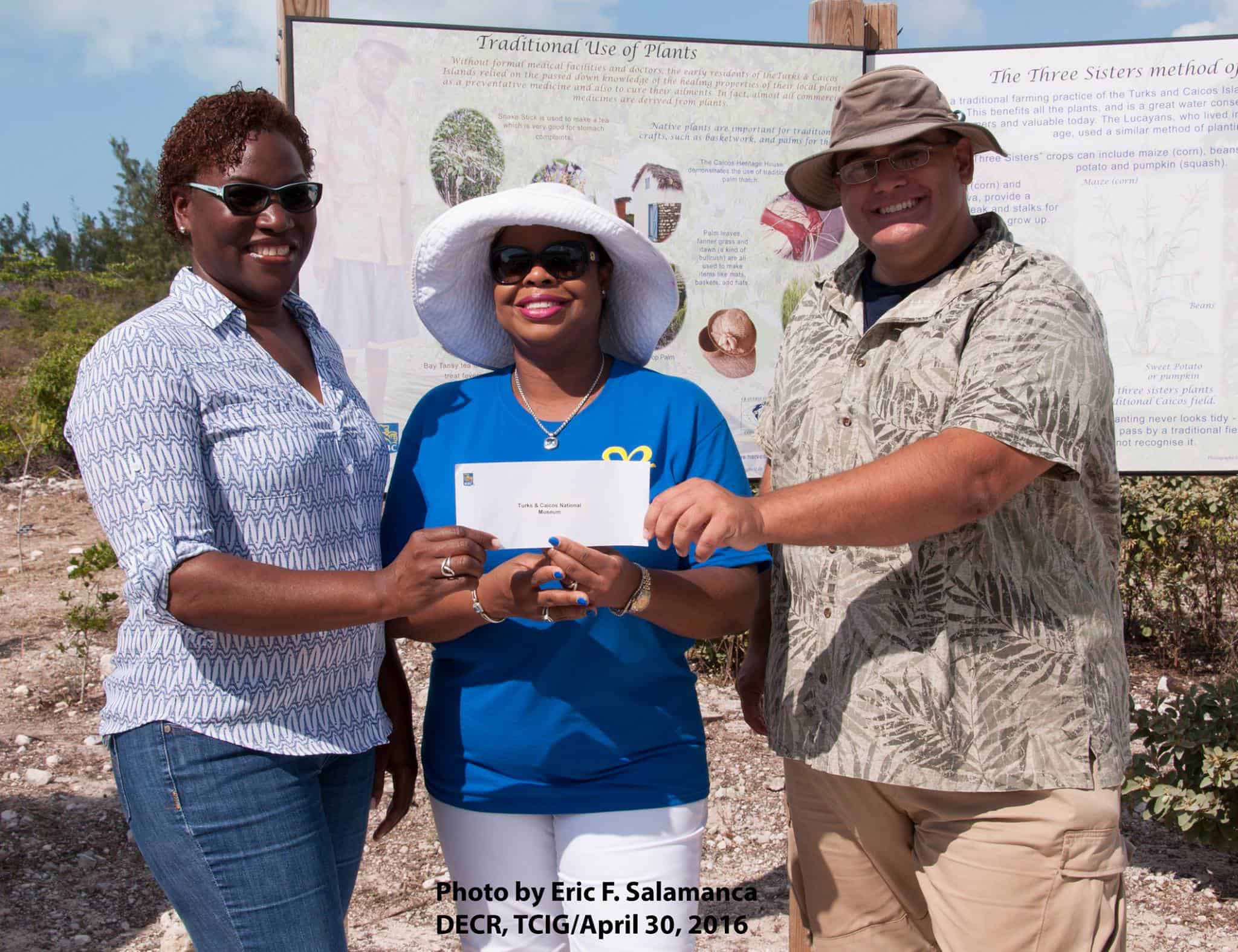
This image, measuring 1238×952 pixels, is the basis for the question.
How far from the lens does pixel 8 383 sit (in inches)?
600

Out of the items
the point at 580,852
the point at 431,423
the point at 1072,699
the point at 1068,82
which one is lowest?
the point at 580,852

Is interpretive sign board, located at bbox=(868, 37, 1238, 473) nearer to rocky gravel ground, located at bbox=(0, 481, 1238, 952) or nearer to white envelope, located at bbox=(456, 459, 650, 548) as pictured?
rocky gravel ground, located at bbox=(0, 481, 1238, 952)

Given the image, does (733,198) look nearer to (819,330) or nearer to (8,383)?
(819,330)

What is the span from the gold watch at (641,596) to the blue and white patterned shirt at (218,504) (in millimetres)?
509

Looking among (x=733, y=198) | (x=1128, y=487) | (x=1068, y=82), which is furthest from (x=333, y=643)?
(x=1128, y=487)

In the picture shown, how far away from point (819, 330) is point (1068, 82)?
1.75 m

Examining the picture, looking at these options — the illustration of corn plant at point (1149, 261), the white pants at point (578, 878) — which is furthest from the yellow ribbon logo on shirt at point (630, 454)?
the illustration of corn plant at point (1149, 261)

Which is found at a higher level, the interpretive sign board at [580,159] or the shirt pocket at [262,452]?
the interpretive sign board at [580,159]

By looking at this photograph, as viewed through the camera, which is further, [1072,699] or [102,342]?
[1072,699]

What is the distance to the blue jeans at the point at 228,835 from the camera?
6.08 feet

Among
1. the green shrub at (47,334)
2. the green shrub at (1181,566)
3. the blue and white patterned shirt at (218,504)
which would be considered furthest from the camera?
the green shrub at (47,334)

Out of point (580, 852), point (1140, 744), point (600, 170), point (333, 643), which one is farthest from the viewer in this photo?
point (1140, 744)

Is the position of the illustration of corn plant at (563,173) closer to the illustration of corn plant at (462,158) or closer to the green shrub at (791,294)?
the illustration of corn plant at (462,158)

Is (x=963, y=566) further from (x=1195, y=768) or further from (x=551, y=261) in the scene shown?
(x=1195, y=768)
